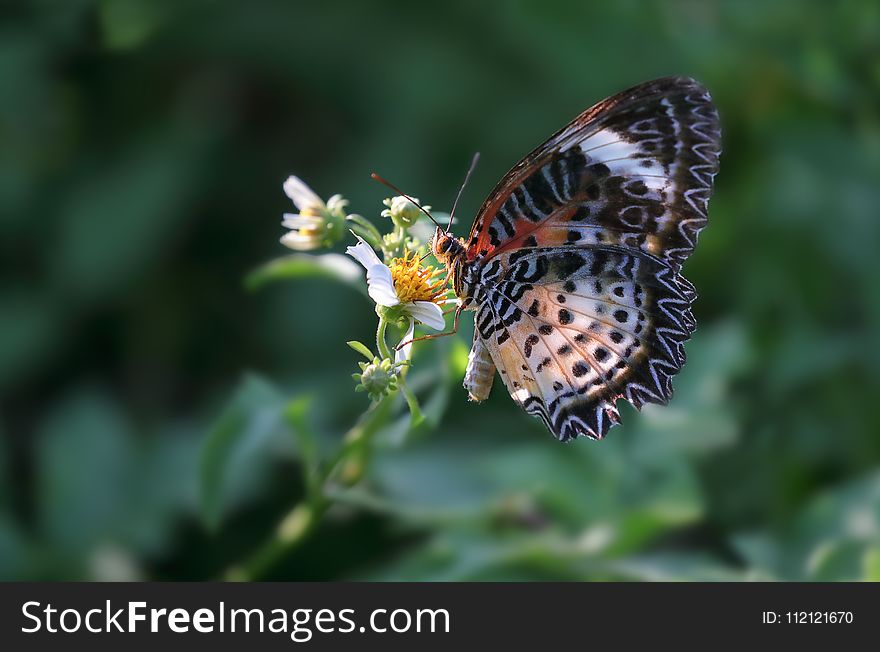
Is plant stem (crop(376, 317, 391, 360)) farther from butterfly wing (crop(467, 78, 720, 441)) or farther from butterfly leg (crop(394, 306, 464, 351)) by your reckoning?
butterfly wing (crop(467, 78, 720, 441))

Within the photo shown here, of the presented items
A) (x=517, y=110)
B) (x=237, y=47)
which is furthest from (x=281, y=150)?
(x=517, y=110)

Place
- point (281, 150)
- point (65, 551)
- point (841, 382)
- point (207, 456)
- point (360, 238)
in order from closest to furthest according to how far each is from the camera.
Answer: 1. point (360, 238)
2. point (207, 456)
3. point (65, 551)
4. point (841, 382)
5. point (281, 150)

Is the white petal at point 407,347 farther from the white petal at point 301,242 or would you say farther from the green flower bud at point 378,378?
the white petal at point 301,242

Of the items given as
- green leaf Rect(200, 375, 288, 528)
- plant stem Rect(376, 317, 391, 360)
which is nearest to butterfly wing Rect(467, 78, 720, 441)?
plant stem Rect(376, 317, 391, 360)

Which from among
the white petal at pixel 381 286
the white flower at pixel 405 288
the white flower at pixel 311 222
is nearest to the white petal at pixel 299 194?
the white flower at pixel 311 222

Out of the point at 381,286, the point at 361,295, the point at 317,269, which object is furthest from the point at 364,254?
the point at 361,295

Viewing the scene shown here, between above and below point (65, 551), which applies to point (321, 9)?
above

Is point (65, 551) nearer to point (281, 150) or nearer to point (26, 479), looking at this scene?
point (26, 479)

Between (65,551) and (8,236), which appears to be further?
(8,236)
